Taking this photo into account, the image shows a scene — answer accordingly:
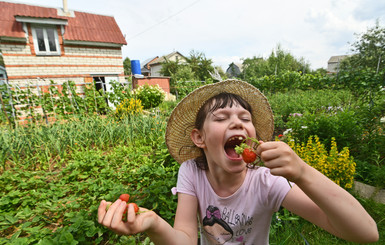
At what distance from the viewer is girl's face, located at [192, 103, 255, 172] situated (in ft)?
3.73

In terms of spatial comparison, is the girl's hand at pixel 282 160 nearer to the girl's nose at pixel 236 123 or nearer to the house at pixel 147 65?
the girl's nose at pixel 236 123

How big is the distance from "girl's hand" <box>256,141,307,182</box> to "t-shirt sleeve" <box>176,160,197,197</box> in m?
0.75

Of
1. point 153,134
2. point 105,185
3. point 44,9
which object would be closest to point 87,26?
point 44,9

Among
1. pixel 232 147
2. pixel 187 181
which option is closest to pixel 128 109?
pixel 187 181

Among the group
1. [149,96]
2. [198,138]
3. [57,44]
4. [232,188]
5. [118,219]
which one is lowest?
[232,188]

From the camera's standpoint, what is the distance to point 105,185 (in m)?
2.68

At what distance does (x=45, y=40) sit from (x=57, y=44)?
589mm

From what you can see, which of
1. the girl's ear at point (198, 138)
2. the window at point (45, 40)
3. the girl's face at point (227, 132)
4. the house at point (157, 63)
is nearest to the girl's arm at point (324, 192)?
the girl's face at point (227, 132)

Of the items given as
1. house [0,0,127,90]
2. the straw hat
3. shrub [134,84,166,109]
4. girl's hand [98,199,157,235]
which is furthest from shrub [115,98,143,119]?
girl's hand [98,199,157,235]

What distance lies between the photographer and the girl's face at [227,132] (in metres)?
1.14

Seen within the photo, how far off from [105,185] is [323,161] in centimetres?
278

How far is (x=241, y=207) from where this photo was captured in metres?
1.28

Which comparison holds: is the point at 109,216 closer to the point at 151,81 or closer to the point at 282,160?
the point at 282,160

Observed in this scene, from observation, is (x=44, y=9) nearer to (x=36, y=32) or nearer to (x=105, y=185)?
(x=36, y=32)
